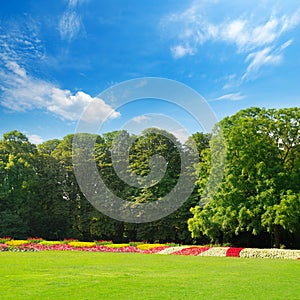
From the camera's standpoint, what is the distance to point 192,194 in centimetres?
3080

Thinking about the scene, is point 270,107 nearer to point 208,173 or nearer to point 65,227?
point 208,173

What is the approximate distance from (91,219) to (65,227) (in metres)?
2.51

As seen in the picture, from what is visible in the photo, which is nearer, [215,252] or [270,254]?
[270,254]

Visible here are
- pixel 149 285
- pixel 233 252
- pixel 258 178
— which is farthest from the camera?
pixel 258 178

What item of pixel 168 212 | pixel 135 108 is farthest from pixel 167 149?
pixel 135 108

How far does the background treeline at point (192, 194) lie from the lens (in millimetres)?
22016

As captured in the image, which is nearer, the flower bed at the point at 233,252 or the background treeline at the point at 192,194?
the flower bed at the point at 233,252

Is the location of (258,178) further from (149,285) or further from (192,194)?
(149,285)

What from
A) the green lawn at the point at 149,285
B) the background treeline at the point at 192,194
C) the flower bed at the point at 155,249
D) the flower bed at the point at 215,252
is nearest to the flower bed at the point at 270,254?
the flower bed at the point at 155,249

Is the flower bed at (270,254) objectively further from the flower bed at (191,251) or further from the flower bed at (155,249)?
the flower bed at (191,251)

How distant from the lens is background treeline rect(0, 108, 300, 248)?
72.2 ft

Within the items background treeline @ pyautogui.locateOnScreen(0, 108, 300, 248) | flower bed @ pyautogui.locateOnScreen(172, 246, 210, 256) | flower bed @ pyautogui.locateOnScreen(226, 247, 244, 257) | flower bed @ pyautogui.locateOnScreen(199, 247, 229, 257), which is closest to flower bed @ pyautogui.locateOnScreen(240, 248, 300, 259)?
flower bed @ pyautogui.locateOnScreen(226, 247, 244, 257)

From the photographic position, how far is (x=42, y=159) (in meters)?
36.4

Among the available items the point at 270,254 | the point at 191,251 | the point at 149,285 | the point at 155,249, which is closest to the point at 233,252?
the point at 270,254
